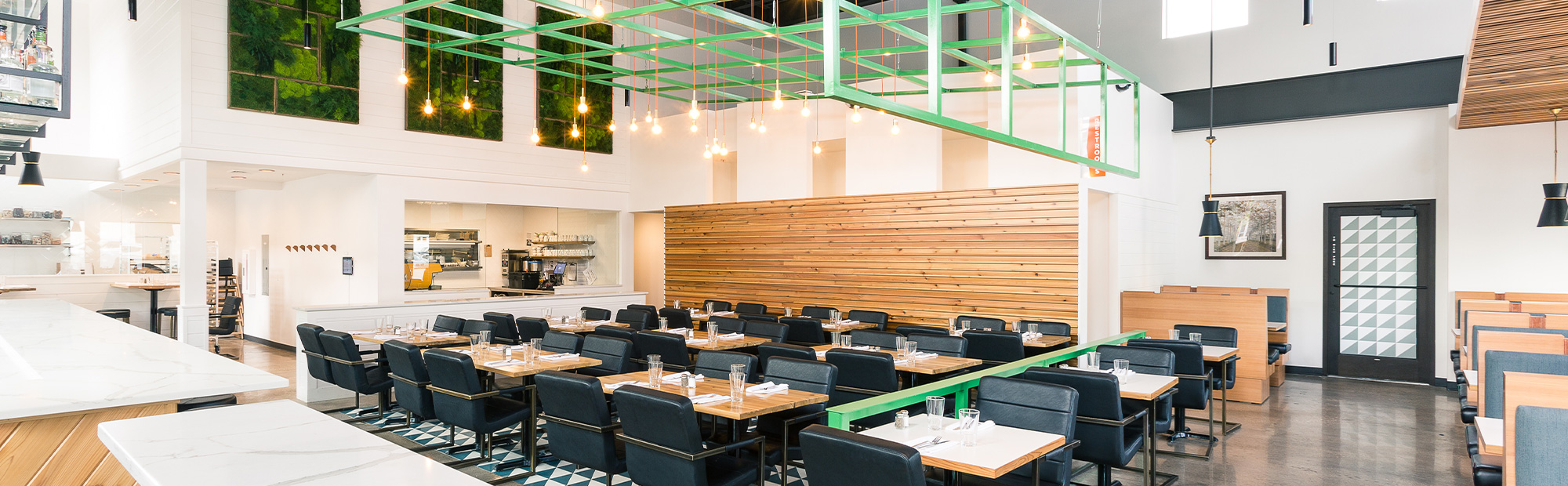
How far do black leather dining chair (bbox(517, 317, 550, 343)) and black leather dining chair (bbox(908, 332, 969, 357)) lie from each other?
12.2 ft

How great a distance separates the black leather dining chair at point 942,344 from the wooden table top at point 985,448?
261cm

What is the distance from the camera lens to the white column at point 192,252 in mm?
8859

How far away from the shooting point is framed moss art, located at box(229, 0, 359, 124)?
30.2 ft

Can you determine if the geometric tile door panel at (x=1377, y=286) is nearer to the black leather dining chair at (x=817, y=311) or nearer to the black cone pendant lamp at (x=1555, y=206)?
the black cone pendant lamp at (x=1555, y=206)

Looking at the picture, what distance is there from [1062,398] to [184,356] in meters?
3.90

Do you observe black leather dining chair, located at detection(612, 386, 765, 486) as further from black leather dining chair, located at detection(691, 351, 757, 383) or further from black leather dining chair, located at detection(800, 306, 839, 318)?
black leather dining chair, located at detection(800, 306, 839, 318)

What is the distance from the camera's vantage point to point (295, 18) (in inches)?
380

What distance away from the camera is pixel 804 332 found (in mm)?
7977

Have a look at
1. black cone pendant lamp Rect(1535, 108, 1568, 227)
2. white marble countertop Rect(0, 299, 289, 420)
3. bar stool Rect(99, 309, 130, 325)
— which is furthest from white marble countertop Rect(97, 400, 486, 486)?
bar stool Rect(99, 309, 130, 325)

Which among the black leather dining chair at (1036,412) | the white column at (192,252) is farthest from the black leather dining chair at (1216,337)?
the white column at (192,252)

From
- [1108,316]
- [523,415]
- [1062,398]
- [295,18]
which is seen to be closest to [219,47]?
[295,18]

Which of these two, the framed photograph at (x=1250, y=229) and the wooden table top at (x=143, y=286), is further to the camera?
the wooden table top at (x=143, y=286)

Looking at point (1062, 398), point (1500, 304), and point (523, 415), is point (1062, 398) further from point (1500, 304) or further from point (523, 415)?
point (1500, 304)

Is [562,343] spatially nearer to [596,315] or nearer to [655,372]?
[655,372]
